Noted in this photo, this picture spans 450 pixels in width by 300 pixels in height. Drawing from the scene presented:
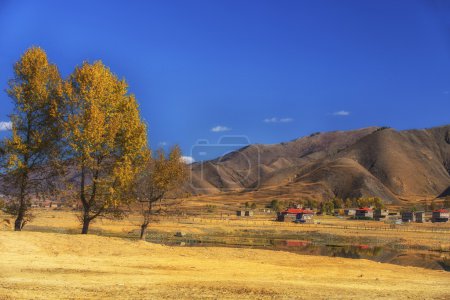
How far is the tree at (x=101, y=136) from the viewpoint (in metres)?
37.2

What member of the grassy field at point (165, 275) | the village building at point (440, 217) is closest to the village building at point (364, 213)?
the village building at point (440, 217)

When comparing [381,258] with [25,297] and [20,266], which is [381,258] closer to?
[20,266]

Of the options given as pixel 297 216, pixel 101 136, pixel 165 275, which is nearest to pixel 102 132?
pixel 101 136

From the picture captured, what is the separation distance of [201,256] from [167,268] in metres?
9.64

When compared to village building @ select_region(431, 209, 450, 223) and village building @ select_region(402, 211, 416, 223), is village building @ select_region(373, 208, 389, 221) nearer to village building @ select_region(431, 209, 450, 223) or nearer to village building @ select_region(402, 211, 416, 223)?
village building @ select_region(402, 211, 416, 223)

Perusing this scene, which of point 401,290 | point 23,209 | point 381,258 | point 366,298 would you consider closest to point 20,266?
point 23,209

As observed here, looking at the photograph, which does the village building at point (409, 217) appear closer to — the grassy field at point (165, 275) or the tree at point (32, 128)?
the grassy field at point (165, 275)

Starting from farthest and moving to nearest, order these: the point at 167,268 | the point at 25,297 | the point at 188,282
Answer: the point at 167,268, the point at 188,282, the point at 25,297

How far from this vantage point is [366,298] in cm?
2122

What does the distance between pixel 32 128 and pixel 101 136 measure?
5.78 m

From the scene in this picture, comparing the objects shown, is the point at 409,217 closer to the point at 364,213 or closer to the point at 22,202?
the point at 364,213

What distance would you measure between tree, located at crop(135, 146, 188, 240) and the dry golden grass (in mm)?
13457

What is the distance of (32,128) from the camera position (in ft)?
128

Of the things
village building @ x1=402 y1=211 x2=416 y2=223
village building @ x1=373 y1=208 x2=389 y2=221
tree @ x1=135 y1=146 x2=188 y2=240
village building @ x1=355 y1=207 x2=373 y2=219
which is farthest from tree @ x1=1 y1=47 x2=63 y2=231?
village building @ x1=355 y1=207 x2=373 y2=219
